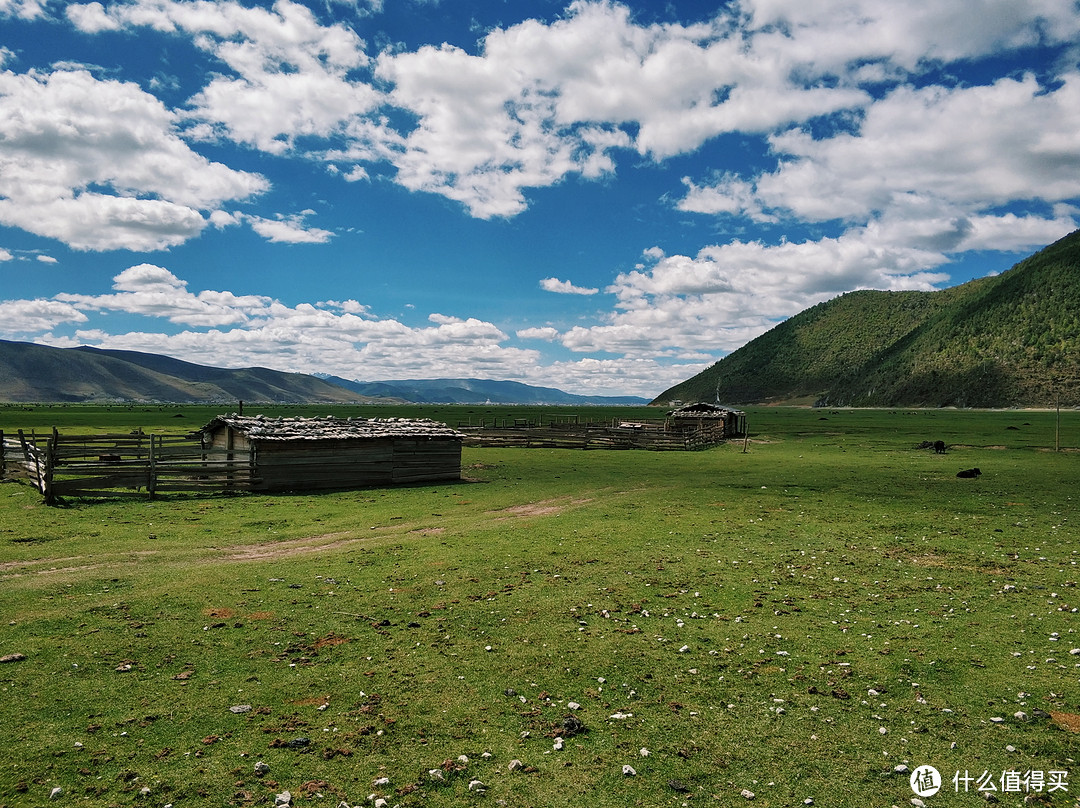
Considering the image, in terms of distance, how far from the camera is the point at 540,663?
9.62 meters

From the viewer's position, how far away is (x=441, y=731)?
7.58 meters

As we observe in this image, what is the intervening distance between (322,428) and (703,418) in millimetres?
54289

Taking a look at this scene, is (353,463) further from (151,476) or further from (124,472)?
(124,472)

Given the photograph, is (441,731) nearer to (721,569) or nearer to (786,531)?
(721,569)

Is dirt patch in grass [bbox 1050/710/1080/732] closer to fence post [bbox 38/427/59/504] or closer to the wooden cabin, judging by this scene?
fence post [bbox 38/427/59/504]

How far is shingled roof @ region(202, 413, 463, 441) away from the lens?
29.8 meters

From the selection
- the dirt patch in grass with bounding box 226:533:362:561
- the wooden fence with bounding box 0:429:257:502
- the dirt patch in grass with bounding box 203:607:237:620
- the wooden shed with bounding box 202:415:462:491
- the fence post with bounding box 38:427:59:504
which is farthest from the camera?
the wooden shed with bounding box 202:415:462:491

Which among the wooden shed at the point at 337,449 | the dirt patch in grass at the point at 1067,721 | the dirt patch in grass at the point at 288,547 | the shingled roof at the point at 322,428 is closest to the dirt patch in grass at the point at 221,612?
the dirt patch in grass at the point at 288,547

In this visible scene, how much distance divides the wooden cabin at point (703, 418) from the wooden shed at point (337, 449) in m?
46.6

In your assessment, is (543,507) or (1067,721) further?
(543,507)

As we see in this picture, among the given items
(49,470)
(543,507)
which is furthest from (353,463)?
(49,470)

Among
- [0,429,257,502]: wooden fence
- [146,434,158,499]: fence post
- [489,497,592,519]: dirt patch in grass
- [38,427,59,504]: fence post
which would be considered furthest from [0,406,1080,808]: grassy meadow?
[146,434,158,499]: fence post

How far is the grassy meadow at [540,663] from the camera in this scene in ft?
21.9

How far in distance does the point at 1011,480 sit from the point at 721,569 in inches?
1046
